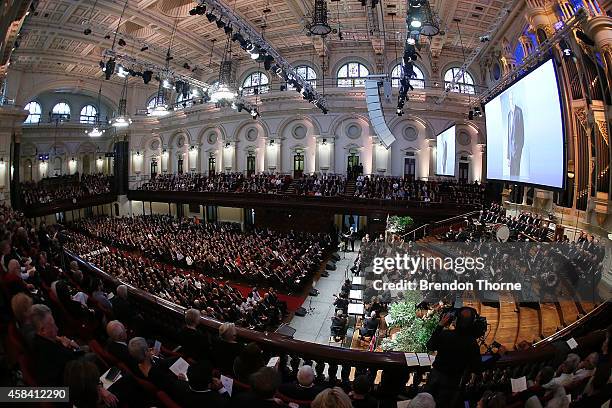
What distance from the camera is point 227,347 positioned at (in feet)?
9.98

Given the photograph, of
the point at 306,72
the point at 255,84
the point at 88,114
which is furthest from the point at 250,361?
the point at 88,114

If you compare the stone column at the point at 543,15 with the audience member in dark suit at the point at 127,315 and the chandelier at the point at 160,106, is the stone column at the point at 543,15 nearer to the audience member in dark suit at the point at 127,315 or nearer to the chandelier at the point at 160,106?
the audience member in dark suit at the point at 127,315

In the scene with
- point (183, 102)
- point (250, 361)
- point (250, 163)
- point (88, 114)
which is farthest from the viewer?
point (88, 114)

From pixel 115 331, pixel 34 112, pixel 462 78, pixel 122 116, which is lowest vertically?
pixel 115 331

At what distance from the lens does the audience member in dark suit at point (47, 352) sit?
2283 mm

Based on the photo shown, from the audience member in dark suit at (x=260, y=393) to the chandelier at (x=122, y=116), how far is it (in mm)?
24337

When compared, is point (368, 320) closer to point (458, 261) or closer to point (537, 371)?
point (458, 261)

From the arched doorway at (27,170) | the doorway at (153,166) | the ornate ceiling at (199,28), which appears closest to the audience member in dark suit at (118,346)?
the ornate ceiling at (199,28)

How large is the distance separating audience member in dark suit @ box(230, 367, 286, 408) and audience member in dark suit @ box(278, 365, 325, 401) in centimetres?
84

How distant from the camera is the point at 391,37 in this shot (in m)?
22.8

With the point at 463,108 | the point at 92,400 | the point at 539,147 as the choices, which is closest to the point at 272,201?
the point at 463,108

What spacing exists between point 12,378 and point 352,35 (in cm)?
2487

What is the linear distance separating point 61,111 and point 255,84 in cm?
2292

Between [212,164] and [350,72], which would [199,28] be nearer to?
[350,72]
